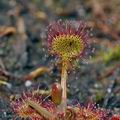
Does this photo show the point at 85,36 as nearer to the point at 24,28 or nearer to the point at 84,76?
the point at 84,76

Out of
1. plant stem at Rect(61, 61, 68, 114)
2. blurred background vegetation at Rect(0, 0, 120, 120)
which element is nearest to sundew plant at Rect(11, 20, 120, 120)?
plant stem at Rect(61, 61, 68, 114)

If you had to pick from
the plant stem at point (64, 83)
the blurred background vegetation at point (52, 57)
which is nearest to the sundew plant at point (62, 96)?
the plant stem at point (64, 83)

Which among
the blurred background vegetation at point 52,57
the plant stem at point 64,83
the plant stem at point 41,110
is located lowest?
the plant stem at point 41,110

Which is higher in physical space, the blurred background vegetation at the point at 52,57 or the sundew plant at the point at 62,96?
the blurred background vegetation at the point at 52,57

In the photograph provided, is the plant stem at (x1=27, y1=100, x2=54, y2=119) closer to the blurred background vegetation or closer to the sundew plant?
the sundew plant

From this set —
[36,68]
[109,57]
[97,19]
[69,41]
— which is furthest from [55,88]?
[97,19]

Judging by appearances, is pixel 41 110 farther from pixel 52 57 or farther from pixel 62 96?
pixel 52 57

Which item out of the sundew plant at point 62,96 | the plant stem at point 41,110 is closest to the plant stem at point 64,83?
the sundew plant at point 62,96

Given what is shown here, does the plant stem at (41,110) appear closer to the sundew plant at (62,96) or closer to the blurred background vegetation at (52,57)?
the sundew plant at (62,96)

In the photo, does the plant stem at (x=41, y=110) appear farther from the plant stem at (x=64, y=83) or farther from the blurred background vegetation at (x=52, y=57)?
the blurred background vegetation at (x=52, y=57)

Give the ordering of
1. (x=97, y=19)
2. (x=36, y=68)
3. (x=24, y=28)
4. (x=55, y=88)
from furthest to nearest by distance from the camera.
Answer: (x=97, y=19), (x=24, y=28), (x=36, y=68), (x=55, y=88)

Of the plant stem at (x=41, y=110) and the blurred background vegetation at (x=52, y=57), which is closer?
the plant stem at (x=41, y=110)
